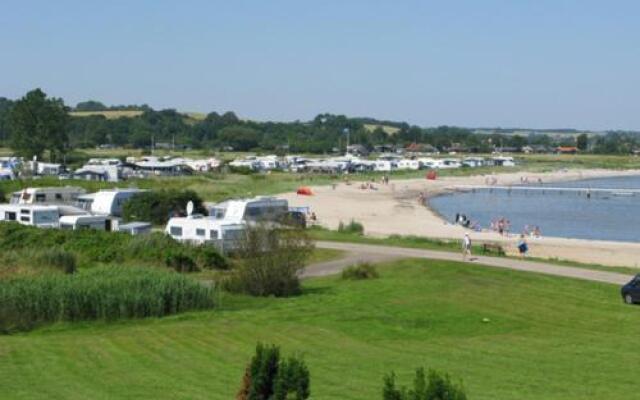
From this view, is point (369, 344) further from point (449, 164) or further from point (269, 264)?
point (449, 164)

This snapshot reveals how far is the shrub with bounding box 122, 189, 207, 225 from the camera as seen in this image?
170ft

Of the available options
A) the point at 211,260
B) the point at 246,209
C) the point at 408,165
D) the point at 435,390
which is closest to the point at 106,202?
the point at 246,209

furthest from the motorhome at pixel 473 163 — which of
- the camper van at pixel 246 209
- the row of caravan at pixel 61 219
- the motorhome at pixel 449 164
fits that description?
the row of caravan at pixel 61 219

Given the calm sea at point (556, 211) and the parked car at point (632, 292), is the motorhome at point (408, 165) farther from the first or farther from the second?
the parked car at point (632, 292)

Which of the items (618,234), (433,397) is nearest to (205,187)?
(618,234)

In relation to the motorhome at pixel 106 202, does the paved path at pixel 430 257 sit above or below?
below

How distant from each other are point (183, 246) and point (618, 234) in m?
38.4

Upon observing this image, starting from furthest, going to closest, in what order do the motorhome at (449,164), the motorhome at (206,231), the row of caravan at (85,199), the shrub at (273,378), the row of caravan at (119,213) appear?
the motorhome at (449,164)
the row of caravan at (85,199)
the row of caravan at (119,213)
the motorhome at (206,231)
the shrub at (273,378)

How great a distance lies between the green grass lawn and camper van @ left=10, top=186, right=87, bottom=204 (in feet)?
83.2

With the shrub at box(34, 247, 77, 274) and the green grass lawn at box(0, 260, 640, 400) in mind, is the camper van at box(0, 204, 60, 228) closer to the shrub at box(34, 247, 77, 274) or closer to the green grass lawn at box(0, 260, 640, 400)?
the shrub at box(34, 247, 77, 274)

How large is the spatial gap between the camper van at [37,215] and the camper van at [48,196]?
4336 mm

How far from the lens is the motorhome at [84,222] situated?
43.2 metres

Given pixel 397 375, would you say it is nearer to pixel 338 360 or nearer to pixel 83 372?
pixel 338 360

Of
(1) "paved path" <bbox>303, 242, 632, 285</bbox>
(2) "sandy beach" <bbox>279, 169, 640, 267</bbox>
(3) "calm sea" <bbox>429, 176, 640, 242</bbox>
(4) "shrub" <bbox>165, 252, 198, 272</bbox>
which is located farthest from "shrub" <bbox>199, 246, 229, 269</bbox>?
(3) "calm sea" <bbox>429, 176, 640, 242</bbox>
